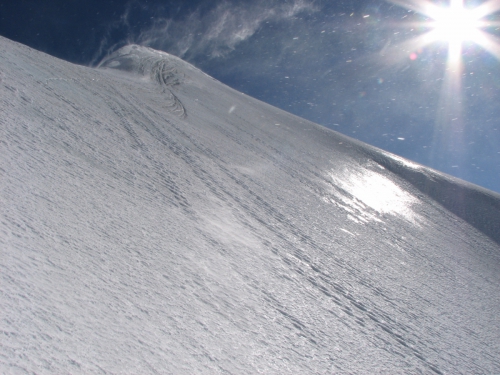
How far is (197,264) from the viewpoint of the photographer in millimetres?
1035

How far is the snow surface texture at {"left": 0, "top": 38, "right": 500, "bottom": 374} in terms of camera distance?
69 cm

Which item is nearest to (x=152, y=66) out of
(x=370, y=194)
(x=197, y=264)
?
(x=370, y=194)

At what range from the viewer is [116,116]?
2453mm

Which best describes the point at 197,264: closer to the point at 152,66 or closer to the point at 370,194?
the point at 370,194

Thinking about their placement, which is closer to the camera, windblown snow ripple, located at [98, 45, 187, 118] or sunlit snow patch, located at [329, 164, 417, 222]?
sunlit snow patch, located at [329, 164, 417, 222]

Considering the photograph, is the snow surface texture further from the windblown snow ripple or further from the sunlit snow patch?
the windblown snow ripple

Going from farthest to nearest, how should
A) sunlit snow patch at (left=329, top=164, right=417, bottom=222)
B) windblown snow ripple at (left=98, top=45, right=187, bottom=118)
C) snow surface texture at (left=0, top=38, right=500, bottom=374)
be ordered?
windblown snow ripple at (left=98, top=45, right=187, bottom=118)
sunlit snow patch at (left=329, top=164, right=417, bottom=222)
snow surface texture at (left=0, top=38, right=500, bottom=374)

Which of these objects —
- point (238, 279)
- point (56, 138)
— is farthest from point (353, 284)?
point (56, 138)

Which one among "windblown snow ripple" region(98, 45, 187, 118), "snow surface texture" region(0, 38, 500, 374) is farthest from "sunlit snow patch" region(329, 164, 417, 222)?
"windblown snow ripple" region(98, 45, 187, 118)

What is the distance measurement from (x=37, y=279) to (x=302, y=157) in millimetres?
3079

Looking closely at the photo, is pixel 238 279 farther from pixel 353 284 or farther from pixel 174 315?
pixel 353 284

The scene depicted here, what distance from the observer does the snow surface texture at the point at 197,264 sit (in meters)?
0.69

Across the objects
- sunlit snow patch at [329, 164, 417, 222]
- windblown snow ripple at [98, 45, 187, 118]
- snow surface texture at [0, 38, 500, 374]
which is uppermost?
windblown snow ripple at [98, 45, 187, 118]

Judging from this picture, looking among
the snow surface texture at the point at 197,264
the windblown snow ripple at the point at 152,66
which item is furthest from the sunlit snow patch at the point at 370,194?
the windblown snow ripple at the point at 152,66
